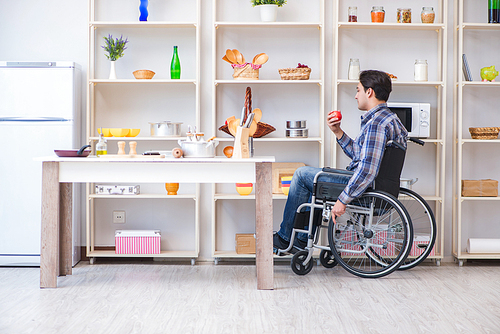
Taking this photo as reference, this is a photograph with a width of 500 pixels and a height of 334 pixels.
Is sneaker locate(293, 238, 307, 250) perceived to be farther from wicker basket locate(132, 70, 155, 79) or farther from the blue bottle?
the blue bottle

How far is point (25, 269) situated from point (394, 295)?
250cm

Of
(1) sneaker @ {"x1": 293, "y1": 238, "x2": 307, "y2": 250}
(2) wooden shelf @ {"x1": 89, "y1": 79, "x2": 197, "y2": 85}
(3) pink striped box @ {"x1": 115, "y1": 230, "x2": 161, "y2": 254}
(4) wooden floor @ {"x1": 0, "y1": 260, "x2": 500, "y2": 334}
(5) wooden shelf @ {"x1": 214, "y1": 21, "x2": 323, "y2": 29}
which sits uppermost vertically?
(5) wooden shelf @ {"x1": 214, "y1": 21, "x2": 323, "y2": 29}

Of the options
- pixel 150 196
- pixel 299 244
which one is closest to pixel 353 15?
pixel 299 244

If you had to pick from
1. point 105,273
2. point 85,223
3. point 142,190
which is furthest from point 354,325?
point 85,223

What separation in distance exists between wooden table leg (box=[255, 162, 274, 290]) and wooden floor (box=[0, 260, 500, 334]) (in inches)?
4.5

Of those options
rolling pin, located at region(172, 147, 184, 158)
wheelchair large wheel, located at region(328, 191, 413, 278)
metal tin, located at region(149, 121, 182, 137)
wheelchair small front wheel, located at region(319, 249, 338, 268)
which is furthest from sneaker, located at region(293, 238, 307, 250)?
metal tin, located at region(149, 121, 182, 137)

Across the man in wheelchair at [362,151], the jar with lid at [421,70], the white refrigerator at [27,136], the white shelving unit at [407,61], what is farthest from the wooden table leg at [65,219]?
the jar with lid at [421,70]

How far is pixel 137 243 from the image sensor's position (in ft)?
11.8

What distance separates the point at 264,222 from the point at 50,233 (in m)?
1.27

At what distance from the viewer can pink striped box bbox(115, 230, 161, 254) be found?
3.58 m

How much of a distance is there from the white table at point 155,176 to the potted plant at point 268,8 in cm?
129

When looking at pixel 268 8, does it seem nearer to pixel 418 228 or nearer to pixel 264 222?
pixel 264 222

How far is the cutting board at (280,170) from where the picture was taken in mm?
3664

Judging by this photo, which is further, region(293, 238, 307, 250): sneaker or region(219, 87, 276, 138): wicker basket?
region(219, 87, 276, 138): wicker basket
